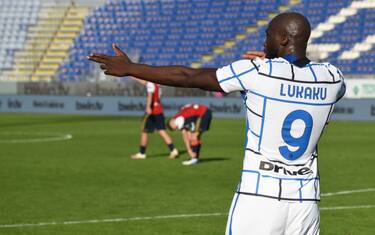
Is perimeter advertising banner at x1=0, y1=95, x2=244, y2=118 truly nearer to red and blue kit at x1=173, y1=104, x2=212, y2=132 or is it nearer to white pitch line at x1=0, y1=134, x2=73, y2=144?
white pitch line at x1=0, y1=134, x2=73, y2=144

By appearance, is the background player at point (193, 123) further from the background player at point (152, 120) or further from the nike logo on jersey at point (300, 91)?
the nike logo on jersey at point (300, 91)

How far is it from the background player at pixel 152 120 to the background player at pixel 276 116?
1489 cm

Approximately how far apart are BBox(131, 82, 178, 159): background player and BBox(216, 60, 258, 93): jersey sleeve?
1501 centimetres

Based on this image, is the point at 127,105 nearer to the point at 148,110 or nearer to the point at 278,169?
the point at 148,110

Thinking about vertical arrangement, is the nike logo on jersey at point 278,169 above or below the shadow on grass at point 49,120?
above

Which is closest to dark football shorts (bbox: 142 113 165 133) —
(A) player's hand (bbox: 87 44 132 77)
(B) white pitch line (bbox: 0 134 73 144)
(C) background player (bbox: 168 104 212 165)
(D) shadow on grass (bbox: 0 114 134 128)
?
(C) background player (bbox: 168 104 212 165)

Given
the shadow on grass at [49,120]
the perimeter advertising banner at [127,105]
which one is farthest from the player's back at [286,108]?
the perimeter advertising banner at [127,105]

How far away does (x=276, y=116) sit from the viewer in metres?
5.29

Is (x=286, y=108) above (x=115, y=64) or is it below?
below

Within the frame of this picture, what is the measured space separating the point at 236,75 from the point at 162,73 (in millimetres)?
458

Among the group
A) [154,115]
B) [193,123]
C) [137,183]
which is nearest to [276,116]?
[137,183]

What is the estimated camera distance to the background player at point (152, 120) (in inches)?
800

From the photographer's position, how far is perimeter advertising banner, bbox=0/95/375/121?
3647cm

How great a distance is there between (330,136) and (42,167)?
11.9m
